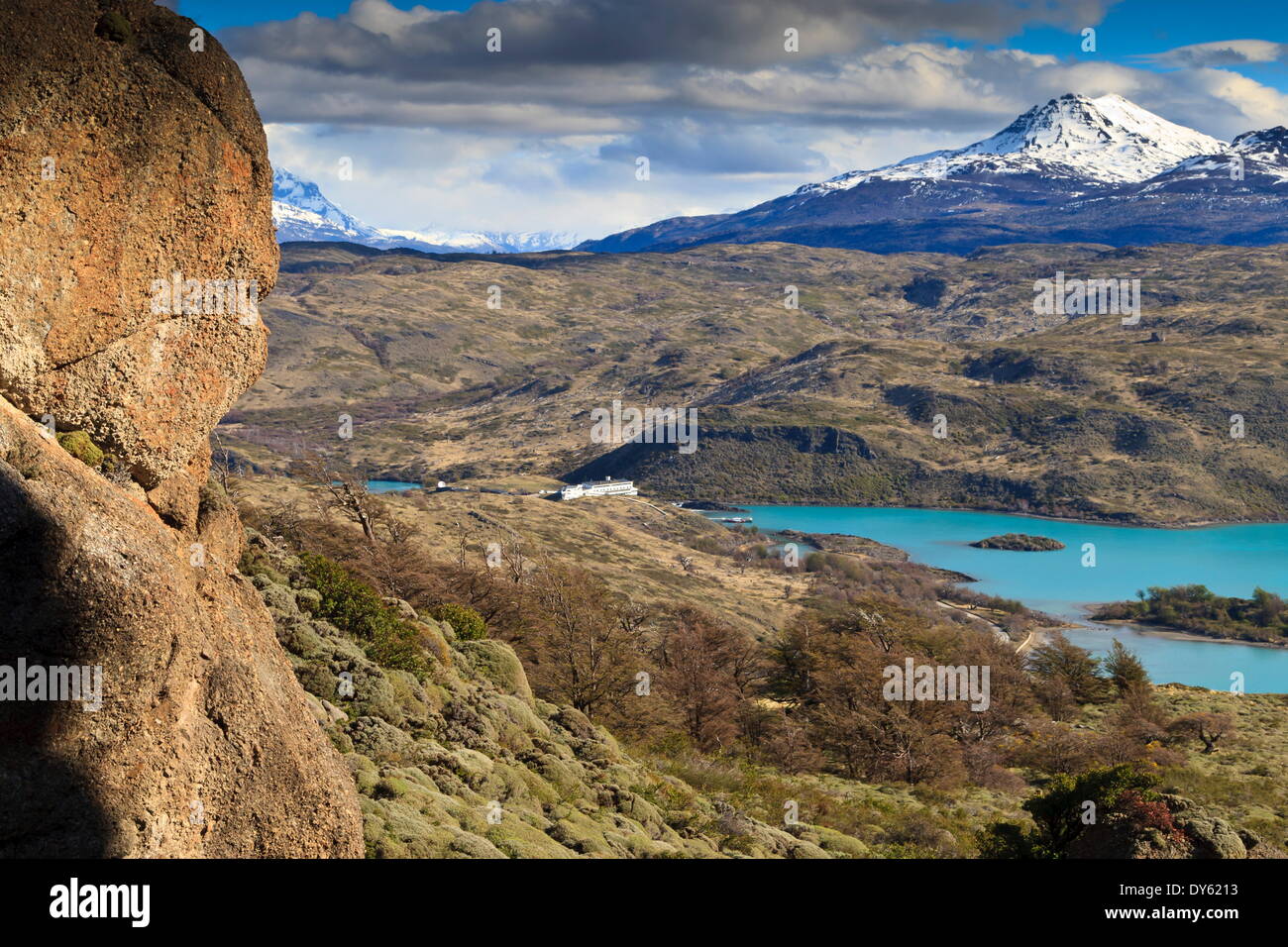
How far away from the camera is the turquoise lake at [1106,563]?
95188 millimetres

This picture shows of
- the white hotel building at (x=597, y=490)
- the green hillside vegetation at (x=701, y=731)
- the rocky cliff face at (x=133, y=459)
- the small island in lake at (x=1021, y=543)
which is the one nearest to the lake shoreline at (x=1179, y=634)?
the small island in lake at (x=1021, y=543)

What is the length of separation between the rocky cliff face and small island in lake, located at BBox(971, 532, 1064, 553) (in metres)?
141

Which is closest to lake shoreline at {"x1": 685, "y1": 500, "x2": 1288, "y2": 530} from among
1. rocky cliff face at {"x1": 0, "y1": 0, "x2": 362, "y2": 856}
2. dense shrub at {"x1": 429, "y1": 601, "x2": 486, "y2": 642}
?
dense shrub at {"x1": 429, "y1": 601, "x2": 486, "y2": 642}

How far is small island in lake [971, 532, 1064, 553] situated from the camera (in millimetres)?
Answer: 140375

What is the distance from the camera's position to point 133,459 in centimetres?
873

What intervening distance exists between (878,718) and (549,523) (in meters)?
71.1

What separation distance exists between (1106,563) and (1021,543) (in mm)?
10874

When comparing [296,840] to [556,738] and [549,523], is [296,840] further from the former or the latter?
[549,523]

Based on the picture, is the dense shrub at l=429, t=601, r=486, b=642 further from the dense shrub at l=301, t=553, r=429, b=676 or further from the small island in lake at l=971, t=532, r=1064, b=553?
the small island in lake at l=971, t=532, r=1064, b=553

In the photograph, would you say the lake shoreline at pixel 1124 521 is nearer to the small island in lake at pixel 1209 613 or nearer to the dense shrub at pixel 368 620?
the small island in lake at pixel 1209 613

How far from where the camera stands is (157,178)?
8.59 meters

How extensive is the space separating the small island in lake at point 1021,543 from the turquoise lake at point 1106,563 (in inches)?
60.4

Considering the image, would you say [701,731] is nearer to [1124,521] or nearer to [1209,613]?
[1209,613]
